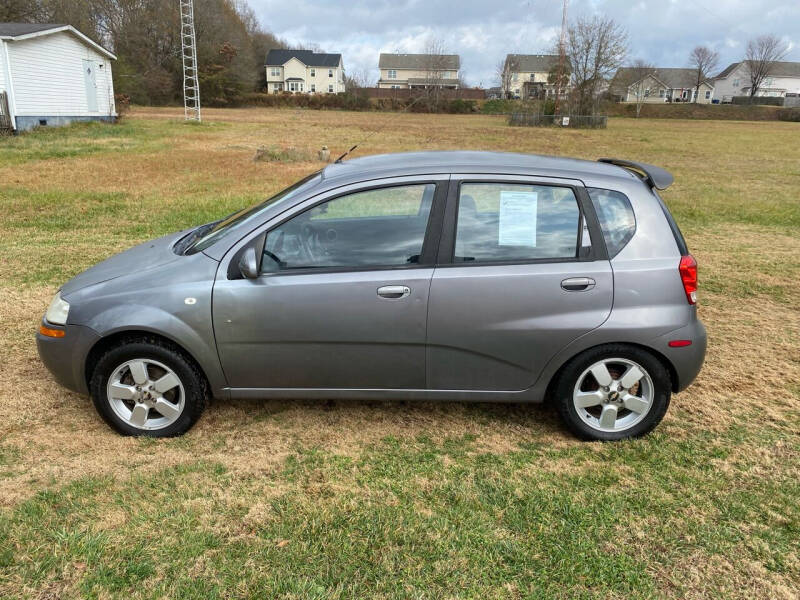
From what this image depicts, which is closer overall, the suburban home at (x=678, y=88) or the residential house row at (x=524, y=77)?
the residential house row at (x=524, y=77)

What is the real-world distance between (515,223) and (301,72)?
311 ft

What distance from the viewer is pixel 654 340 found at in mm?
3461

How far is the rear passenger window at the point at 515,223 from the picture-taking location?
3504mm

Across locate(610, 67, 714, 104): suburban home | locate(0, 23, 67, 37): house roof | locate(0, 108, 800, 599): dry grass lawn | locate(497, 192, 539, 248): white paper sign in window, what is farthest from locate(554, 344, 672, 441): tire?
locate(610, 67, 714, 104): suburban home

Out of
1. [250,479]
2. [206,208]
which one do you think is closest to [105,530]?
[250,479]

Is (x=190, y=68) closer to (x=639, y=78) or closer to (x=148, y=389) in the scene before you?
(x=148, y=389)

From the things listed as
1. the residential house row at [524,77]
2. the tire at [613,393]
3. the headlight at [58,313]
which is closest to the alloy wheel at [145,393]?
the headlight at [58,313]

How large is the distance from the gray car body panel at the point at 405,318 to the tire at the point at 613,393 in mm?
81

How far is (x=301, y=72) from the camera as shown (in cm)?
9081

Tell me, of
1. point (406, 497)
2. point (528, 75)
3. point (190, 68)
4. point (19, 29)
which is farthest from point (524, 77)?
point (406, 497)

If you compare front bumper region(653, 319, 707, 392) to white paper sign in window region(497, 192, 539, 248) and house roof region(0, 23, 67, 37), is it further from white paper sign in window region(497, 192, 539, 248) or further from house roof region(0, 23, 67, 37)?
house roof region(0, 23, 67, 37)

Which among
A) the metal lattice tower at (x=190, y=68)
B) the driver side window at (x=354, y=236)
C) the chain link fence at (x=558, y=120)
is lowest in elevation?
the driver side window at (x=354, y=236)

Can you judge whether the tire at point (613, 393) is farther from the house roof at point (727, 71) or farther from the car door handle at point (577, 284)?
the house roof at point (727, 71)

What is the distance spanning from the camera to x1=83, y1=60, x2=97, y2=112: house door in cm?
2825
